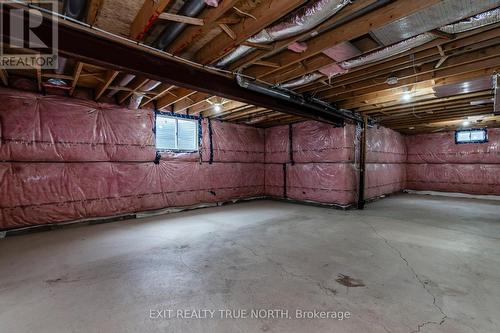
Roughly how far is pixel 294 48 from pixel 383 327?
2.67m

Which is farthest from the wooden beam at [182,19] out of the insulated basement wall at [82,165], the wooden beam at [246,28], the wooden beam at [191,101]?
the insulated basement wall at [82,165]

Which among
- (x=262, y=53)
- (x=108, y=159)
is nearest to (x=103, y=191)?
(x=108, y=159)

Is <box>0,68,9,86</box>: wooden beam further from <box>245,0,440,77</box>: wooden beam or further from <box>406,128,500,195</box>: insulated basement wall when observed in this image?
<box>406,128,500,195</box>: insulated basement wall

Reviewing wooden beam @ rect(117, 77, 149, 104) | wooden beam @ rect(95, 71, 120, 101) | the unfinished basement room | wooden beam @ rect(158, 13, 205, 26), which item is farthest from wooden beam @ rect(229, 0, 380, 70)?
wooden beam @ rect(95, 71, 120, 101)

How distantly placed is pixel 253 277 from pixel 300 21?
7.99ft

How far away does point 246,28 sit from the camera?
2.29 m

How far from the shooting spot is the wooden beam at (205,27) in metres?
1.97

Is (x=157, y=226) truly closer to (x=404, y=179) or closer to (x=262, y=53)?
(x=262, y=53)

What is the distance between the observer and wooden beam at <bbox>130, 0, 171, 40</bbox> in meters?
1.90

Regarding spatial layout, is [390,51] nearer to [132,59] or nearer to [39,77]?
[132,59]

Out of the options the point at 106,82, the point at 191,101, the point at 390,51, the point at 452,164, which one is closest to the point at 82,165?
the point at 106,82

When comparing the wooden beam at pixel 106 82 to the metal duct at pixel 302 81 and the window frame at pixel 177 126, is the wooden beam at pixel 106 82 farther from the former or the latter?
the metal duct at pixel 302 81

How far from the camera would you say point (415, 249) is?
10.5ft

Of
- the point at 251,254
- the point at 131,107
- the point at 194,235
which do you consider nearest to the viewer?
the point at 251,254
